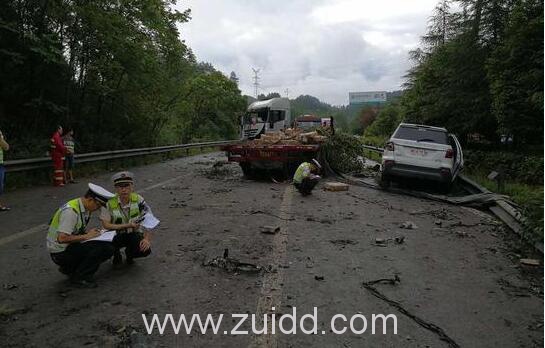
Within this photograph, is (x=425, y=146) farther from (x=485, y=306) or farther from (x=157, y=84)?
(x=157, y=84)

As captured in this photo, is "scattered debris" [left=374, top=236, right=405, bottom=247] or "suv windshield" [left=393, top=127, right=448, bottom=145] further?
"suv windshield" [left=393, top=127, right=448, bottom=145]

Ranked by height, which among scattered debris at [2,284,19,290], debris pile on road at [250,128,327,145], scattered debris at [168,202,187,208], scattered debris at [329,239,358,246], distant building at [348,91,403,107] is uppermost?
distant building at [348,91,403,107]

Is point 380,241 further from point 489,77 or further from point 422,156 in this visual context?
point 489,77

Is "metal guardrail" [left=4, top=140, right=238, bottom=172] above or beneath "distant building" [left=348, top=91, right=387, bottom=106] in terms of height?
beneath

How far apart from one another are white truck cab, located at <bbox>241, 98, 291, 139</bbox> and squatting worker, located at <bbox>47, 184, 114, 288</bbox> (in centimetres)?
2338

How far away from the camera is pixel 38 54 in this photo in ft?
49.1

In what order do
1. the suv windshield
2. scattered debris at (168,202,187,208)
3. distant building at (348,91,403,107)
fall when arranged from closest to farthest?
scattered debris at (168,202,187,208) < the suv windshield < distant building at (348,91,403,107)

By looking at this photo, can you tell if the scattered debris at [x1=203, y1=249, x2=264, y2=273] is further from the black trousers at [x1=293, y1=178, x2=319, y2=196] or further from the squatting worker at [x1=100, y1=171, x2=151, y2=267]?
the black trousers at [x1=293, y1=178, x2=319, y2=196]

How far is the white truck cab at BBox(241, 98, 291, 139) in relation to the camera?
1128 inches

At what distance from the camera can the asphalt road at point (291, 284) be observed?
390 cm

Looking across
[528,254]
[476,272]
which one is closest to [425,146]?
[528,254]

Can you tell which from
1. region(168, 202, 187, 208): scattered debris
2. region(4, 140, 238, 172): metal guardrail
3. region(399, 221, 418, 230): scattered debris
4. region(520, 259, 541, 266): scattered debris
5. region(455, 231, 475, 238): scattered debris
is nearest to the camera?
region(520, 259, 541, 266): scattered debris

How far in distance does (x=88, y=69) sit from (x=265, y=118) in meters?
12.6

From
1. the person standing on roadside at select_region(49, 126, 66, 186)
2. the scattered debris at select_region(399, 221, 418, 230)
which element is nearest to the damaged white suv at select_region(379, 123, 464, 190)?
the scattered debris at select_region(399, 221, 418, 230)
